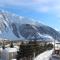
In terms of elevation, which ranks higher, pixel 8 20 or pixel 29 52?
pixel 8 20

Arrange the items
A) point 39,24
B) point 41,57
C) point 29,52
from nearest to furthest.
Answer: point 41,57, point 29,52, point 39,24

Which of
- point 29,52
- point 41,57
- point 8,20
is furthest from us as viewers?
point 8,20

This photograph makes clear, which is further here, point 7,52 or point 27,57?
point 7,52

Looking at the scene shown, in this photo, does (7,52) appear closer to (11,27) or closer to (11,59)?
(11,59)

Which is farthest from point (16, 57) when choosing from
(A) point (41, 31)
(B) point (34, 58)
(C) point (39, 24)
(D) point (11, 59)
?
(C) point (39, 24)

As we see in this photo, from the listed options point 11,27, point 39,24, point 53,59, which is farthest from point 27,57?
point 11,27

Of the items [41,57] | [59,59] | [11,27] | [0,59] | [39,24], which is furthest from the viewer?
[11,27]

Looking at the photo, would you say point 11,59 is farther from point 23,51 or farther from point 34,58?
point 34,58

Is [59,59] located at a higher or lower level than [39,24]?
lower

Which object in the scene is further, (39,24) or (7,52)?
(39,24)
